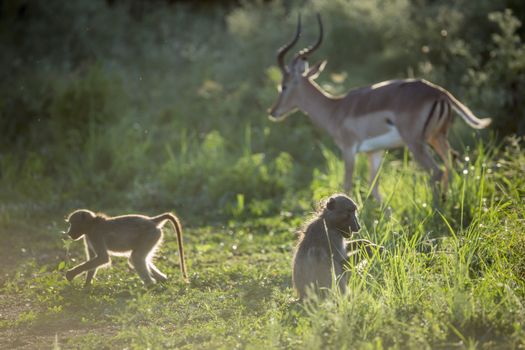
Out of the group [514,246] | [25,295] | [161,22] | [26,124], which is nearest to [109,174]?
[26,124]

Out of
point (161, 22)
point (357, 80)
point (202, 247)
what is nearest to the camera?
point (202, 247)

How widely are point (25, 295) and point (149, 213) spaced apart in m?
3.47

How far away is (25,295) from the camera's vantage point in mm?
6996

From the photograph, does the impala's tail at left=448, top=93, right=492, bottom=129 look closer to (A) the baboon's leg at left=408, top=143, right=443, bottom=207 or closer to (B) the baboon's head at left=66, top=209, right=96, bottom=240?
(A) the baboon's leg at left=408, top=143, right=443, bottom=207

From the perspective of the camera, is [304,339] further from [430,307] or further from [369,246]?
[369,246]

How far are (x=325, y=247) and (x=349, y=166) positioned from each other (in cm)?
403

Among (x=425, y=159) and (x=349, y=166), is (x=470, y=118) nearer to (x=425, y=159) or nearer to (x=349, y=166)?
(x=425, y=159)

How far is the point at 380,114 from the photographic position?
988 cm

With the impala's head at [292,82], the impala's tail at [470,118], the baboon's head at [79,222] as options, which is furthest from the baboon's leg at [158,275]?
the impala's head at [292,82]

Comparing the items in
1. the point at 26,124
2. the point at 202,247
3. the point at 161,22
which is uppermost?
the point at 161,22

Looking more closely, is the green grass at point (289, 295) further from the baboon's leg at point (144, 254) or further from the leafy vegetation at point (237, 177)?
the baboon's leg at point (144, 254)

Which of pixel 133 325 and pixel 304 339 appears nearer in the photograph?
pixel 304 339

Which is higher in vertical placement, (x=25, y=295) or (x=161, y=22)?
(x=161, y=22)

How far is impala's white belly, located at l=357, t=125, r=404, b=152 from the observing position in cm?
983
